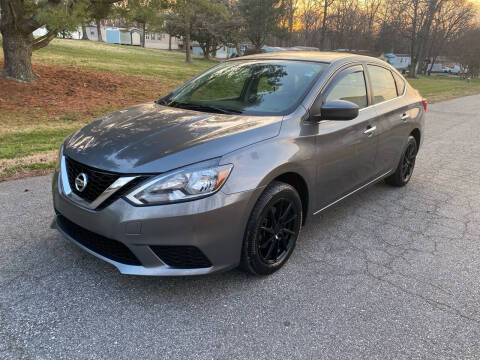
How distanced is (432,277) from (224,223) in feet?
6.05

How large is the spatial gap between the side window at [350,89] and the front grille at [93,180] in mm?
1979

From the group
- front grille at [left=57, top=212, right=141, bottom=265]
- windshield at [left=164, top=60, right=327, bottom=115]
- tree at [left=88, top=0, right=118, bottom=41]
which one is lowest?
front grille at [left=57, top=212, right=141, bottom=265]

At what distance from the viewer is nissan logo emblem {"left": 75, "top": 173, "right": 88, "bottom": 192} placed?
2600 mm

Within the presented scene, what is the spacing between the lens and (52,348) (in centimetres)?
220

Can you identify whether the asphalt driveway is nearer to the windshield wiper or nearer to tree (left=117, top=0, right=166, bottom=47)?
the windshield wiper

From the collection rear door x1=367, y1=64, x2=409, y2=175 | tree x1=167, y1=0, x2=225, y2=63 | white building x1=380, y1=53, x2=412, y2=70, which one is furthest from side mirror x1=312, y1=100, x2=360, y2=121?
white building x1=380, y1=53, x2=412, y2=70

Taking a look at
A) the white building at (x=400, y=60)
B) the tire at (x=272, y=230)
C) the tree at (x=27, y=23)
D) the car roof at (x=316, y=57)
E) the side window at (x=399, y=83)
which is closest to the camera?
the tire at (x=272, y=230)

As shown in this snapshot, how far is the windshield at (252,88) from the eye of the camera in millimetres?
3352

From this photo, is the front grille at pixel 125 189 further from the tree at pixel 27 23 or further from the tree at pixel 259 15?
the tree at pixel 259 15

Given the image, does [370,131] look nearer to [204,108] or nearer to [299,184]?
[299,184]

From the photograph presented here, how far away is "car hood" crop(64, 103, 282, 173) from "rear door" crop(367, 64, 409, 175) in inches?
65.9

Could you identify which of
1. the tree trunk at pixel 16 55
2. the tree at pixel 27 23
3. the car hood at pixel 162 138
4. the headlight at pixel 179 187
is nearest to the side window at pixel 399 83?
the car hood at pixel 162 138

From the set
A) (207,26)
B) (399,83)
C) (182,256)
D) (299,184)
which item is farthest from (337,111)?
(207,26)

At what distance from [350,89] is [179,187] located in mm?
2237
